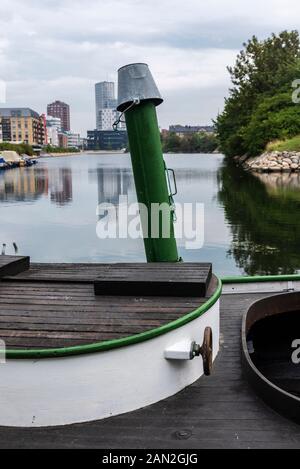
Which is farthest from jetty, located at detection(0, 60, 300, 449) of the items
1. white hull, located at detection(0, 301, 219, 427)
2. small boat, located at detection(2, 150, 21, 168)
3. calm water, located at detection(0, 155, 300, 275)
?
small boat, located at detection(2, 150, 21, 168)

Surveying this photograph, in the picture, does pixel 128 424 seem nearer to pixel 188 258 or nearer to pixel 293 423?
pixel 293 423

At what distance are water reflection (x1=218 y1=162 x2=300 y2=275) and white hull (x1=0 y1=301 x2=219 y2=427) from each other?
42.8ft

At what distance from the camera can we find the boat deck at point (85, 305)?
14.5ft

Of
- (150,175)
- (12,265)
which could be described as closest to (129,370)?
(12,265)

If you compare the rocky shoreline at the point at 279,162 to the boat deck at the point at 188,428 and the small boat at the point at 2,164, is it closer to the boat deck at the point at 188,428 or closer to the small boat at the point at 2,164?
the small boat at the point at 2,164

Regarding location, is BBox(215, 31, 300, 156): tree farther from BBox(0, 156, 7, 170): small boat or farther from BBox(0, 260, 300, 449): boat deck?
BBox(0, 260, 300, 449): boat deck

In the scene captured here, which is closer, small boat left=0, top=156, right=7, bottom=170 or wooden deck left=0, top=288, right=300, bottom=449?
wooden deck left=0, top=288, right=300, bottom=449

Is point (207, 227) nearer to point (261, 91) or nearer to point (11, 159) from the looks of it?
point (261, 91)

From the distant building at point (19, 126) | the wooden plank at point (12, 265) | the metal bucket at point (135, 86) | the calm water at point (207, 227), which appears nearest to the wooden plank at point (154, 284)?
the wooden plank at point (12, 265)

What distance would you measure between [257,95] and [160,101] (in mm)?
71688

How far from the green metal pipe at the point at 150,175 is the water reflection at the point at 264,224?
30.8 ft

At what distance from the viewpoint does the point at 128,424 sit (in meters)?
4.17

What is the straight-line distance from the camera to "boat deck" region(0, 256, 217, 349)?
4.41 metres

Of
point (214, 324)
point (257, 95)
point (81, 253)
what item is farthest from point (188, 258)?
point (257, 95)
